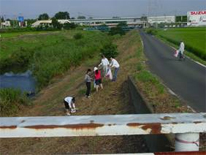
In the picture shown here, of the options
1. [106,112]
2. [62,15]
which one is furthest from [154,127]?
[62,15]

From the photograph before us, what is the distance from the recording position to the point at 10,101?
64.2ft

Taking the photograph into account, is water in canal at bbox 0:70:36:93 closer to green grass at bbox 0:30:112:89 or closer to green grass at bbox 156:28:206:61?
green grass at bbox 0:30:112:89

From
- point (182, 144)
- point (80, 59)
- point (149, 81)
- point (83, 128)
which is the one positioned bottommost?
point (80, 59)

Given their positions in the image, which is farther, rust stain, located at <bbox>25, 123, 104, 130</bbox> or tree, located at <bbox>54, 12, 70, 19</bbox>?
tree, located at <bbox>54, 12, 70, 19</bbox>

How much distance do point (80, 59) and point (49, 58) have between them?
394cm

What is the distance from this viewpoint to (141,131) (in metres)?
2.40

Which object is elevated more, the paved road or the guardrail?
the guardrail

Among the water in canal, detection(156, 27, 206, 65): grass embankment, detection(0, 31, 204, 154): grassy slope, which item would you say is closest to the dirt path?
detection(0, 31, 204, 154): grassy slope

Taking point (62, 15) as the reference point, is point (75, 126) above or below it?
below

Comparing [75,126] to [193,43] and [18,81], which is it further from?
[193,43]

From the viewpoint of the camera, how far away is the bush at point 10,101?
19.0 metres

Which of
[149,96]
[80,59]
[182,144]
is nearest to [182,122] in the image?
[182,144]

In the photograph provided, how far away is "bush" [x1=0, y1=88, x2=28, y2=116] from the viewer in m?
19.0

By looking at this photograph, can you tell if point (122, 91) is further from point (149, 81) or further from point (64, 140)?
point (64, 140)
